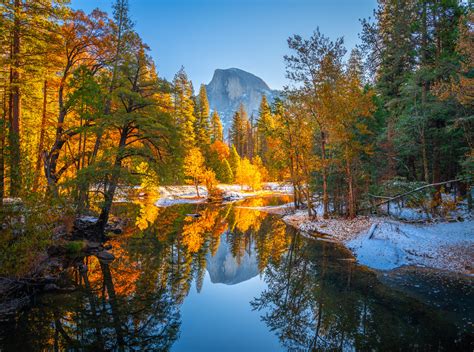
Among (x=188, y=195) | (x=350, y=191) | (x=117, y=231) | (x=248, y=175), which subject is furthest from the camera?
(x=248, y=175)

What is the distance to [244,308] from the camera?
9.83m

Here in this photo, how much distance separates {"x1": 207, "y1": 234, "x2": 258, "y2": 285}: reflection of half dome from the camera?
1241cm

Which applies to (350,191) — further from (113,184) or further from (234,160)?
(234,160)

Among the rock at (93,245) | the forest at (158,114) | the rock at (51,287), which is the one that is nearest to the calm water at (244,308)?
the rock at (51,287)

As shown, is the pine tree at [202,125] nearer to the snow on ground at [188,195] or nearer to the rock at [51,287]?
the snow on ground at [188,195]

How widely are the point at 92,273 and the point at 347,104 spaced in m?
17.0

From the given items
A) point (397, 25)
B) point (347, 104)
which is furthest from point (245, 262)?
point (397, 25)

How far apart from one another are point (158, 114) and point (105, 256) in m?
7.97

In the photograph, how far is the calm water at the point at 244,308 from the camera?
708cm

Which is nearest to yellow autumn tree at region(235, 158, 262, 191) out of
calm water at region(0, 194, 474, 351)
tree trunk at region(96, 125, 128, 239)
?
tree trunk at region(96, 125, 128, 239)

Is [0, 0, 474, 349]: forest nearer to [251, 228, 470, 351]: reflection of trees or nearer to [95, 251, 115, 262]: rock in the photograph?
[95, 251, 115, 262]: rock

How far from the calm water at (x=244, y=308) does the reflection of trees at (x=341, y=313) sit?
0.10ft

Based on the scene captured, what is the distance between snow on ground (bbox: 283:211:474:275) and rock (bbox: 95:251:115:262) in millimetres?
12055

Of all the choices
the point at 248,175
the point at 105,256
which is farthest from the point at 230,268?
the point at 248,175
